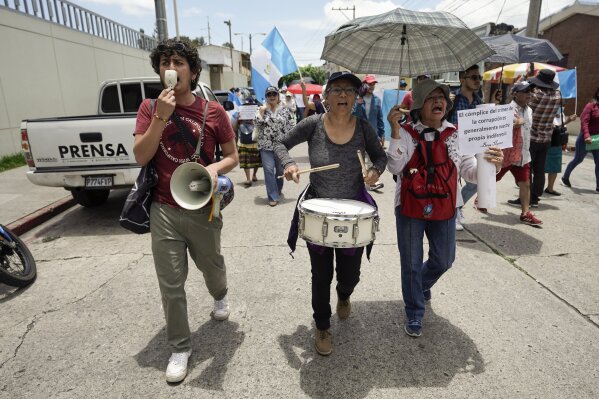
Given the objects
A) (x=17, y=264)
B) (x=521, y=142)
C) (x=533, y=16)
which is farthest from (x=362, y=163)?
(x=533, y=16)

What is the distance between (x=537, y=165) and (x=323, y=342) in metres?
5.24

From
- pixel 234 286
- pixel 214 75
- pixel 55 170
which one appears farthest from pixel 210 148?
pixel 214 75

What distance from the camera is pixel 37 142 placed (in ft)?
17.2

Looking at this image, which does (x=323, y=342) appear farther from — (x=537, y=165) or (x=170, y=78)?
(x=537, y=165)

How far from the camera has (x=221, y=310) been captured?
324cm

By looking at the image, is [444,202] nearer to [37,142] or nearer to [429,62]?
[429,62]

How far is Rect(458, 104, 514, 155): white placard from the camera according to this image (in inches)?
107

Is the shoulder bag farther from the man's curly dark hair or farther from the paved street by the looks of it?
the paved street

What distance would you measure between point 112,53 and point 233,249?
1377 cm

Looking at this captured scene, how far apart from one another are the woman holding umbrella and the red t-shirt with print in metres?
1.23

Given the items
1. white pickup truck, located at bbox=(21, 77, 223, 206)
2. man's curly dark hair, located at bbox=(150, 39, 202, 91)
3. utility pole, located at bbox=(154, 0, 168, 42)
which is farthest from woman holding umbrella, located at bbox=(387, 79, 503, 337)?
utility pole, located at bbox=(154, 0, 168, 42)

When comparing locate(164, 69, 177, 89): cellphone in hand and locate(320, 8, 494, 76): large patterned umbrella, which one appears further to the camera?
locate(320, 8, 494, 76): large patterned umbrella

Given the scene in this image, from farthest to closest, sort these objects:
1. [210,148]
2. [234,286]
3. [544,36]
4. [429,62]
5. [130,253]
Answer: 1. [544,36]
2. [130,253]
3. [234,286]
4. [429,62]
5. [210,148]

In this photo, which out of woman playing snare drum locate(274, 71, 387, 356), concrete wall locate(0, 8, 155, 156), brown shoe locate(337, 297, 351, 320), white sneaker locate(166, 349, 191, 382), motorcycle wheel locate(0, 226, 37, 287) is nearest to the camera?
white sneaker locate(166, 349, 191, 382)
